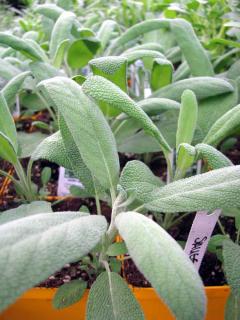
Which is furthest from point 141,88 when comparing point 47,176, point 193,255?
point 193,255

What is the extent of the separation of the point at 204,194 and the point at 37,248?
0.23m

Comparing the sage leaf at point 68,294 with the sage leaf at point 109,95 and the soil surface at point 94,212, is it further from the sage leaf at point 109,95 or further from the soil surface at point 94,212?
the sage leaf at point 109,95

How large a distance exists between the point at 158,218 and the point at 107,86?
0.34m

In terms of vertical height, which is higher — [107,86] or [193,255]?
[107,86]

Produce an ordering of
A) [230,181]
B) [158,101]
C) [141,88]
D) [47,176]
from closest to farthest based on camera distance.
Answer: [230,181] → [158,101] → [47,176] → [141,88]

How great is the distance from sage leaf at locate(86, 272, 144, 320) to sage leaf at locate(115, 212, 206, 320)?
17 cm

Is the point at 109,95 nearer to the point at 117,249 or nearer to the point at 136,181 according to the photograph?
the point at 136,181

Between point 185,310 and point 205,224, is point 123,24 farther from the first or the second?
point 185,310

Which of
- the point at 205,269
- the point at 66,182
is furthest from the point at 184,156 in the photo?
the point at 66,182

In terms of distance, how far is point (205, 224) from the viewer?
65cm

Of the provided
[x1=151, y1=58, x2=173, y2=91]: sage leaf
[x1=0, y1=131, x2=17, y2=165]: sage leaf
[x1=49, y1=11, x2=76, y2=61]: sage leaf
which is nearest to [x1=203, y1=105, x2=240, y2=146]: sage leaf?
[x1=151, y1=58, x2=173, y2=91]: sage leaf

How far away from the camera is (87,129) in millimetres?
616

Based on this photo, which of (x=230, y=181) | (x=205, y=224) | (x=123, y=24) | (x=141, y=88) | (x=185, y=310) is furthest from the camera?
(x=123, y=24)

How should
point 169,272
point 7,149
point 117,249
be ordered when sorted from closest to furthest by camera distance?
1. point 169,272
2. point 117,249
3. point 7,149
